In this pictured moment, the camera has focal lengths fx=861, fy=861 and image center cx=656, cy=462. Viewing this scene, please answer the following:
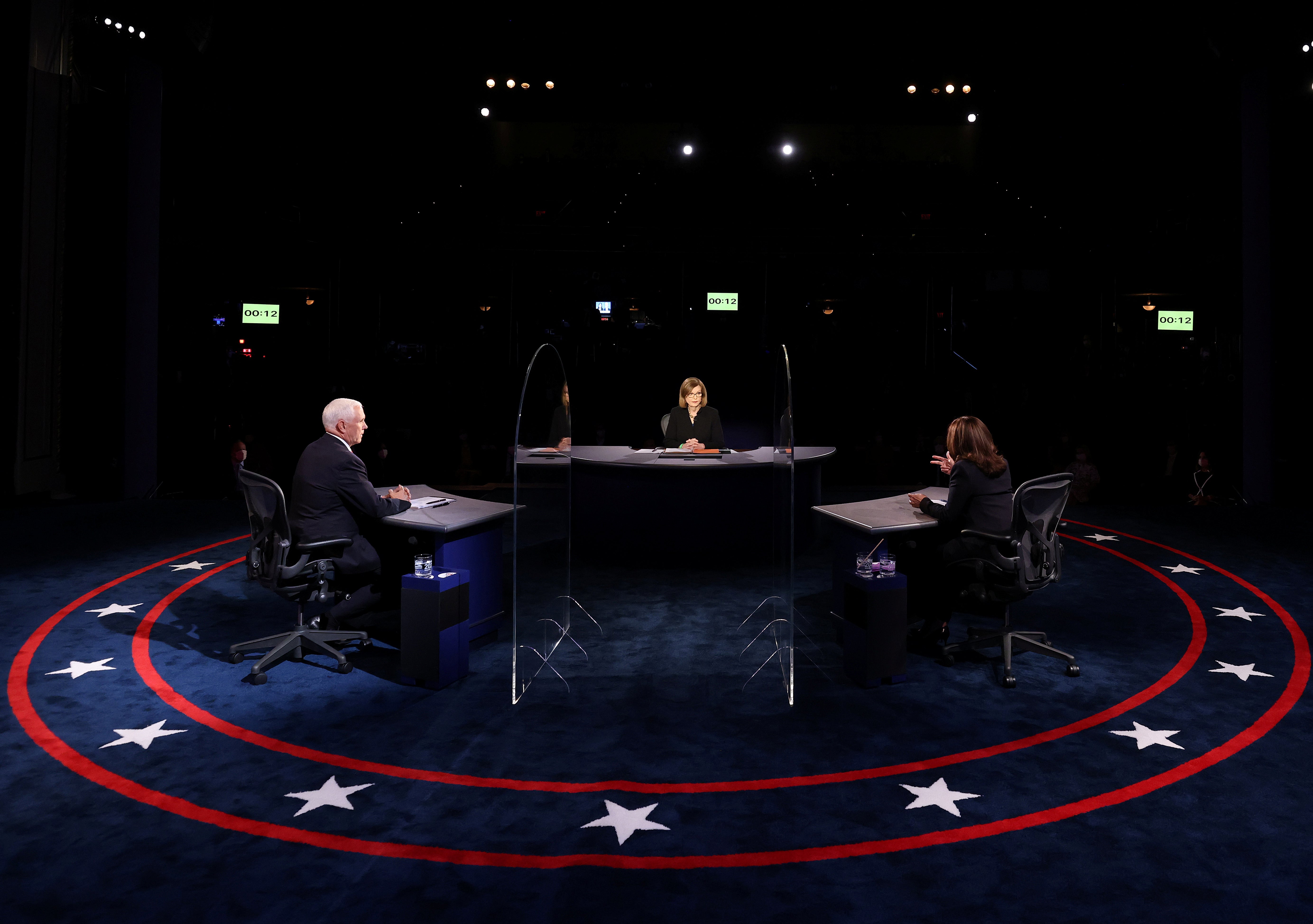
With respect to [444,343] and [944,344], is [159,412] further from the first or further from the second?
[944,344]

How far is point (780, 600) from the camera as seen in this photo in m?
5.70

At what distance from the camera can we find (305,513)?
4.53m

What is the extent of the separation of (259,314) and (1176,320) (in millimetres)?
17454

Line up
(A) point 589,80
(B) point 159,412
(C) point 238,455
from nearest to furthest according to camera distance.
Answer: (C) point 238,455
(B) point 159,412
(A) point 589,80

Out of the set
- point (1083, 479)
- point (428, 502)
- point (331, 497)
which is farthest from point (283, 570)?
point (1083, 479)

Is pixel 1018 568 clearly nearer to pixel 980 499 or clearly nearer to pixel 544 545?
pixel 980 499

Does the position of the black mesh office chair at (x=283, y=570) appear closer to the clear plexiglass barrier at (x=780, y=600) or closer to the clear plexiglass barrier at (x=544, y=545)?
the clear plexiglass barrier at (x=544, y=545)

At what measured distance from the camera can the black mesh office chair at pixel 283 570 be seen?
14.2ft

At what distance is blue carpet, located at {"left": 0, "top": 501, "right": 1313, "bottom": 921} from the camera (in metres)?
2.60

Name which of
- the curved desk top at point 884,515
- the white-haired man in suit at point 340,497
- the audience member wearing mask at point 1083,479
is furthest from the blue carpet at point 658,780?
the audience member wearing mask at point 1083,479

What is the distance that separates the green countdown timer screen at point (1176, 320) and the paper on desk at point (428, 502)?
52.1ft

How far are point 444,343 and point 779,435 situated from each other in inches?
521

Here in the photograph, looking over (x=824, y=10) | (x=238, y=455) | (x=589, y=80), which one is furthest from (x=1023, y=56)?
(x=238, y=455)

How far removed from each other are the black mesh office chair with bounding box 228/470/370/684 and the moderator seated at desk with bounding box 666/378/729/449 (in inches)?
148
